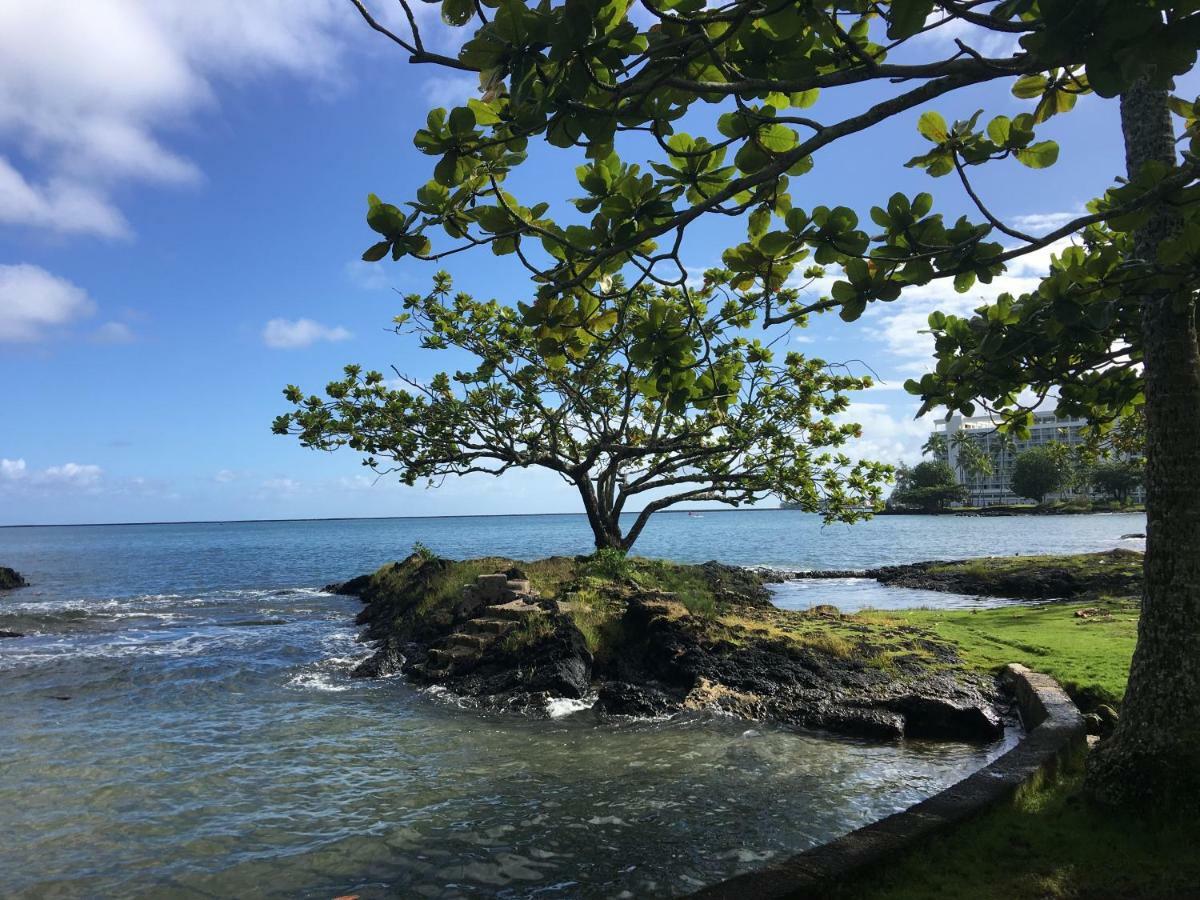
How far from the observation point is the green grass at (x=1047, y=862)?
13.3ft

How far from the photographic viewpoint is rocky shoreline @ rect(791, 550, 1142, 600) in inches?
961

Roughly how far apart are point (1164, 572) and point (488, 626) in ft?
35.1

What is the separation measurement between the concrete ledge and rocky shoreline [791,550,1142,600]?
18.9 metres

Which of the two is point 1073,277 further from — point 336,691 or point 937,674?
point 336,691

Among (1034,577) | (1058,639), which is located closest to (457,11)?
(1058,639)

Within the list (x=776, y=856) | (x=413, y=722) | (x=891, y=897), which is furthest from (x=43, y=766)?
(x=891, y=897)

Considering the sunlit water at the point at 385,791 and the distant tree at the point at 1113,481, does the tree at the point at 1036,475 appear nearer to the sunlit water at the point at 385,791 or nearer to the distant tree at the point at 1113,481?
the distant tree at the point at 1113,481

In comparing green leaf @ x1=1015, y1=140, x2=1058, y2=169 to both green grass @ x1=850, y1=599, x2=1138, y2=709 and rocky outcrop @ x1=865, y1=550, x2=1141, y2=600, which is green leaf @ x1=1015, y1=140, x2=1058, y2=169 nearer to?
green grass @ x1=850, y1=599, x2=1138, y2=709

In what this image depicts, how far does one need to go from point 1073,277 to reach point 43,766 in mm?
11548

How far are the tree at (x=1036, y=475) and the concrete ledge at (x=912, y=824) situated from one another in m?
130

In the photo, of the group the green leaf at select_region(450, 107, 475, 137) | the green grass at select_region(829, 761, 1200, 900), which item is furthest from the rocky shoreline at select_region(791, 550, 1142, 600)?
the green leaf at select_region(450, 107, 475, 137)

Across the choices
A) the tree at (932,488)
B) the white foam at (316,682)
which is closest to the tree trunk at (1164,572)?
the white foam at (316,682)

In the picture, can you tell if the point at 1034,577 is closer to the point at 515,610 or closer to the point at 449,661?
the point at 515,610

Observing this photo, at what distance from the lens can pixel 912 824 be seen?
4.67 metres
